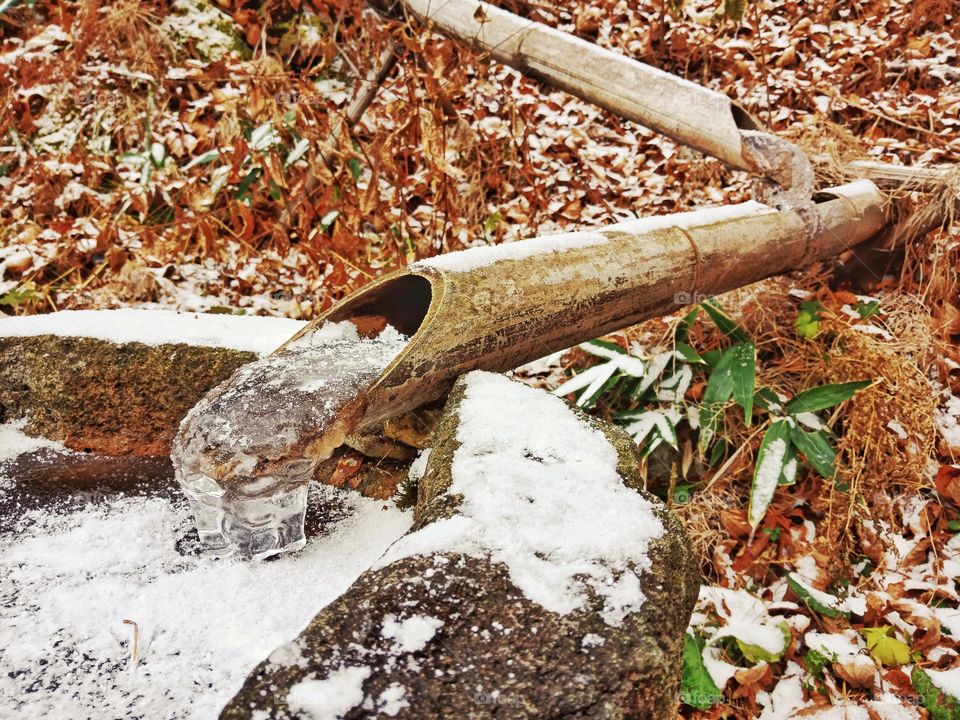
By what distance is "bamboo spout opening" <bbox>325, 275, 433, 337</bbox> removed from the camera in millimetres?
2004

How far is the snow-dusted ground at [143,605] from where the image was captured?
1330 mm

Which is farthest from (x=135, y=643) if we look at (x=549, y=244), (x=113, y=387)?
(x=549, y=244)

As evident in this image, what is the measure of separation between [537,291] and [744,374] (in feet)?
4.13

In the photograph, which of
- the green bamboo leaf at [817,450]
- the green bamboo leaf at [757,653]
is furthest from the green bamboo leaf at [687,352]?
the green bamboo leaf at [757,653]

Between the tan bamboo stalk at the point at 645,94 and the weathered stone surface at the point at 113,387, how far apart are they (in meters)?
2.03

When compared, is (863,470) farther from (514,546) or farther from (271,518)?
(271,518)

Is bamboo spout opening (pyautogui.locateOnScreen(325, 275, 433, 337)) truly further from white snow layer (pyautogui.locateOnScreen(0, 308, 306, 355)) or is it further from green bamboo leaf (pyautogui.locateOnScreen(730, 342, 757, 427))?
green bamboo leaf (pyautogui.locateOnScreen(730, 342, 757, 427))

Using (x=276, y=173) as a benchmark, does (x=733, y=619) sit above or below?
below

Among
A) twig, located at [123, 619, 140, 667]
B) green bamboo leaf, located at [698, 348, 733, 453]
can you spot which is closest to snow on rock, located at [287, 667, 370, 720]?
twig, located at [123, 619, 140, 667]

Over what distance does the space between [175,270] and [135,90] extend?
1.81 meters

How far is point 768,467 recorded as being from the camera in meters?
2.50

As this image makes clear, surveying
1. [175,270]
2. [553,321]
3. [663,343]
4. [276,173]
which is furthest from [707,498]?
[175,270]

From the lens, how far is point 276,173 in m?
3.66

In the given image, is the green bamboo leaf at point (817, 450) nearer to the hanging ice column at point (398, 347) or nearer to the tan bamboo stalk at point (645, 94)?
the hanging ice column at point (398, 347)
